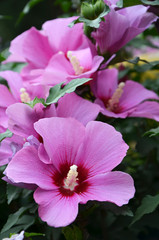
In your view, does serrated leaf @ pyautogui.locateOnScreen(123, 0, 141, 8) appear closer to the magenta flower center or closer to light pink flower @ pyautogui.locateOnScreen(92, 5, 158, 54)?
light pink flower @ pyautogui.locateOnScreen(92, 5, 158, 54)

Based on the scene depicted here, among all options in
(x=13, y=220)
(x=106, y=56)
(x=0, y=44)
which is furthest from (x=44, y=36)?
(x=0, y=44)

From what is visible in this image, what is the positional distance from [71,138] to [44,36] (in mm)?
311

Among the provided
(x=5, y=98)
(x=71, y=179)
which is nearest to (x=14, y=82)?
(x=5, y=98)

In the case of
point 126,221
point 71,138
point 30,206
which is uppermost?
point 71,138

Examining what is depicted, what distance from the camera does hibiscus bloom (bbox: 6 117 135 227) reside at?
551 millimetres

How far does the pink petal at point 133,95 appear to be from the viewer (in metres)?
0.79

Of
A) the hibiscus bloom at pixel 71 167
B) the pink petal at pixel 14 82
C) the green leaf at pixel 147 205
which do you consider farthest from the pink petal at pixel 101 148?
the pink petal at pixel 14 82

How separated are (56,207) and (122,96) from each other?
0.34 metres

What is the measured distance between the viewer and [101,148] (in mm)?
596

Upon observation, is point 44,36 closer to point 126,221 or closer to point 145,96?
point 145,96

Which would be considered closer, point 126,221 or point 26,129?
point 26,129

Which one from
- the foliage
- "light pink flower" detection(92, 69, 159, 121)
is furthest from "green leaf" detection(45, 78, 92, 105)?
"light pink flower" detection(92, 69, 159, 121)

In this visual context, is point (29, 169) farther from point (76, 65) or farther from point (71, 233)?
point (76, 65)

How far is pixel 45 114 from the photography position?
63cm
